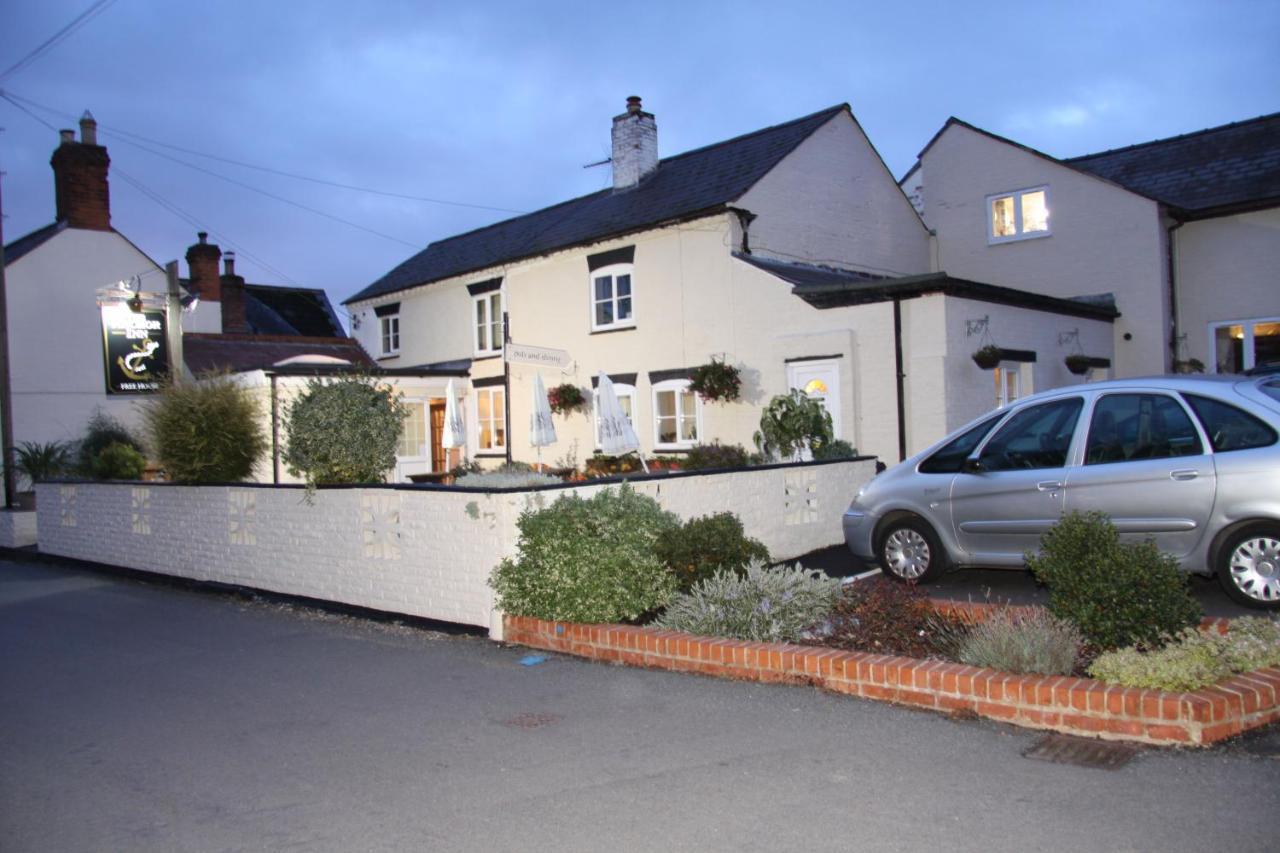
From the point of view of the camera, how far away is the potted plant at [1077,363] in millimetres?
16422

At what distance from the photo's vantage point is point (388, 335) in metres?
27.8

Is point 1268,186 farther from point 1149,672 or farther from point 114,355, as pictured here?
point 114,355

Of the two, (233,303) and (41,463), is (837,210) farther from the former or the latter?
(233,303)

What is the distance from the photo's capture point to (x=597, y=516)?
8445 millimetres

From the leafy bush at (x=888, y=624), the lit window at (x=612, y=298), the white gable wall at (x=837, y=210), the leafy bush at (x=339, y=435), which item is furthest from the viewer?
the lit window at (x=612, y=298)

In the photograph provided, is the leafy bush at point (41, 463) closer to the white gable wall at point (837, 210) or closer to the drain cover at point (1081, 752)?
the white gable wall at point (837, 210)

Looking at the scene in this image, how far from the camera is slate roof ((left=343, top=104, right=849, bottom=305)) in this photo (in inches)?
737

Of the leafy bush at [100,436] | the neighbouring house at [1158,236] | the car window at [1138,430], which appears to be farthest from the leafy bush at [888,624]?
the leafy bush at [100,436]

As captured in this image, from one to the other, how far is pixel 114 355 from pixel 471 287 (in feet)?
25.9

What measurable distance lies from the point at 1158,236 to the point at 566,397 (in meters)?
11.7

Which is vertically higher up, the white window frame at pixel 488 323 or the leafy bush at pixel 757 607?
the white window frame at pixel 488 323

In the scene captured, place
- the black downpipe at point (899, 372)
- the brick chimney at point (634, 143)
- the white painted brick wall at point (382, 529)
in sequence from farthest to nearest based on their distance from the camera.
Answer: the brick chimney at point (634, 143)
the black downpipe at point (899, 372)
the white painted brick wall at point (382, 529)

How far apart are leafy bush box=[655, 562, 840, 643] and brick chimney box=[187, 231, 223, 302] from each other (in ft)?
99.7

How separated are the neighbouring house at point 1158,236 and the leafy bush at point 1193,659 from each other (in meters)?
13.5
